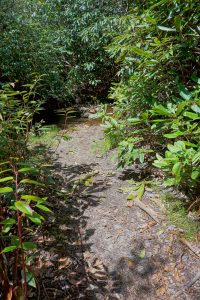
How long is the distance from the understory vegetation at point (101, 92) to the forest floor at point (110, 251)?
222 mm

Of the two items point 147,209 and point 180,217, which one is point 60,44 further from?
point 180,217

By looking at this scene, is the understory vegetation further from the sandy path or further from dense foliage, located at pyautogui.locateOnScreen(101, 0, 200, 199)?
the sandy path

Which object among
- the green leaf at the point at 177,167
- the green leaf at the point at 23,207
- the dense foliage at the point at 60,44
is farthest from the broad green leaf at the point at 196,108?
the dense foliage at the point at 60,44

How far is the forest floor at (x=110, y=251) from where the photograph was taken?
1.93 m

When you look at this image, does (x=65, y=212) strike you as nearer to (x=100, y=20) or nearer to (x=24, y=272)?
(x=24, y=272)

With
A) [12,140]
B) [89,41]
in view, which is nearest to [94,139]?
[12,140]

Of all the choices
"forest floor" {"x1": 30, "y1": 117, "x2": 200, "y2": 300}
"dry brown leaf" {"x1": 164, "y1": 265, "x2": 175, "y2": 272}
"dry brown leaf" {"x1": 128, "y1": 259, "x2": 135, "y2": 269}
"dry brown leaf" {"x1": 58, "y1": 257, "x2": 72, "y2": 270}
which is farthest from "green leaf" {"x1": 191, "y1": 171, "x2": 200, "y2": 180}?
"dry brown leaf" {"x1": 58, "y1": 257, "x2": 72, "y2": 270}

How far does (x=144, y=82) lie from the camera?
2914 mm

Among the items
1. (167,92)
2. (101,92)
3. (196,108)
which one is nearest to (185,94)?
(196,108)

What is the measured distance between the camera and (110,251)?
7.41 feet

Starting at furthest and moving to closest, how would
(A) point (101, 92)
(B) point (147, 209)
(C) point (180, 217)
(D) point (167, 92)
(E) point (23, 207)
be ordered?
(A) point (101, 92) < (D) point (167, 92) < (B) point (147, 209) < (C) point (180, 217) < (E) point (23, 207)

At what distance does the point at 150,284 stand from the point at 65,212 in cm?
115

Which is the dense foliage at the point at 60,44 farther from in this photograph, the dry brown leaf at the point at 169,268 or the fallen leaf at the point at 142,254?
the dry brown leaf at the point at 169,268

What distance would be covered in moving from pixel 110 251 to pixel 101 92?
26.1ft
